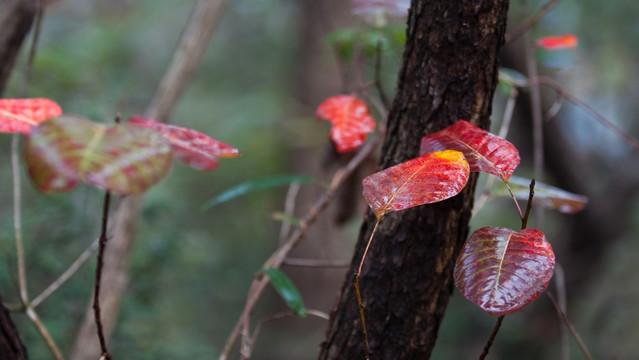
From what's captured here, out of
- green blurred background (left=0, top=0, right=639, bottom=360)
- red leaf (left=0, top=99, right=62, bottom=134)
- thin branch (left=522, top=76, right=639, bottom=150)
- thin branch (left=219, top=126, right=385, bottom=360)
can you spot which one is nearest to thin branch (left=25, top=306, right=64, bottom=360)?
thin branch (left=219, top=126, right=385, bottom=360)

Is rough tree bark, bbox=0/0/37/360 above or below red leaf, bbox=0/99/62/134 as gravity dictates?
above

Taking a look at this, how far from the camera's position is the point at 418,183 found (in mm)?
486

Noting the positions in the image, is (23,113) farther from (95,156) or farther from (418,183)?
(418,183)

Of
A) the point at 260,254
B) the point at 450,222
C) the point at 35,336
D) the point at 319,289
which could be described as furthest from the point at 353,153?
the point at 260,254

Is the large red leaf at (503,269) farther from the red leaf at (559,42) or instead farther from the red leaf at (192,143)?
A: the red leaf at (559,42)

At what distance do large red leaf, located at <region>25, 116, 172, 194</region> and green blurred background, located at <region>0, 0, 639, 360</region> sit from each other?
0.82 meters

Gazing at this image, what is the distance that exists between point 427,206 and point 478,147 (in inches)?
4.6

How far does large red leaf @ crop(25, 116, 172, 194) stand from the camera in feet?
1.09

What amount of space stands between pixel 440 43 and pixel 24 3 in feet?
2.46

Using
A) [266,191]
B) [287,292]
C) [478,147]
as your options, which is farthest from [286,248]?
[266,191]

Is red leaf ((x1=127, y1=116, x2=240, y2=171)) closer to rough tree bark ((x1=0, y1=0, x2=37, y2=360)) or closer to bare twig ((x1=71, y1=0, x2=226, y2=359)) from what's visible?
rough tree bark ((x1=0, y1=0, x2=37, y2=360))

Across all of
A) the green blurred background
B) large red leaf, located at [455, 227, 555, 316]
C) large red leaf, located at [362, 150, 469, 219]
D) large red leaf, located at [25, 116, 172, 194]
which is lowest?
the green blurred background

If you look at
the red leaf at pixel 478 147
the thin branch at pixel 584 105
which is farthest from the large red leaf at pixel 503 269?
the thin branch at pixel 584 105

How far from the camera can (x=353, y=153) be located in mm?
1267
